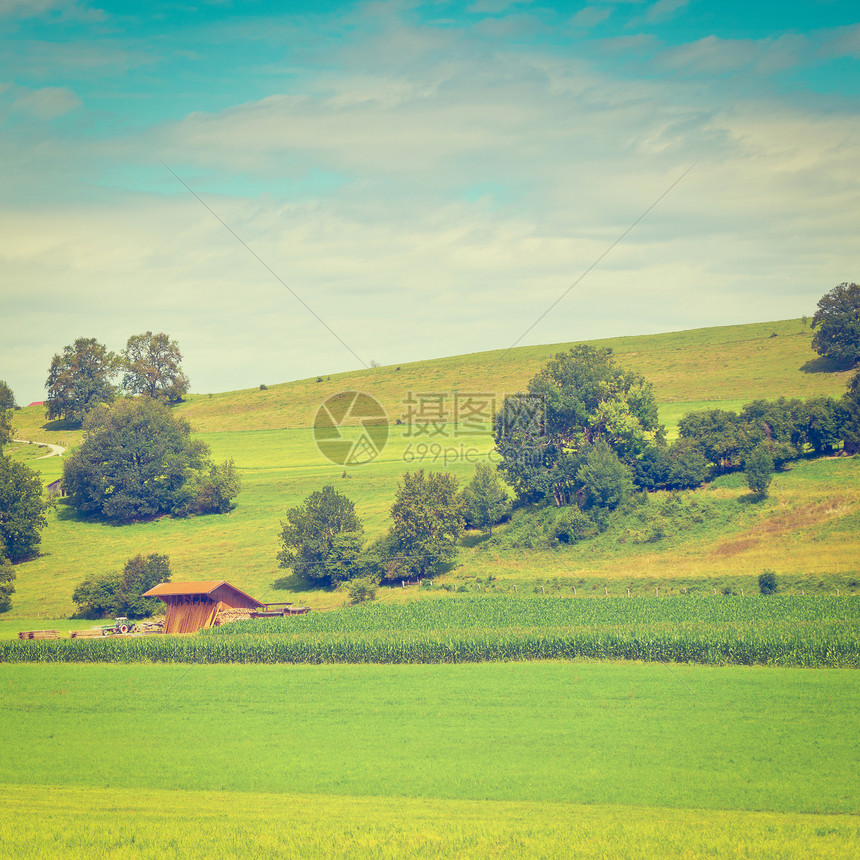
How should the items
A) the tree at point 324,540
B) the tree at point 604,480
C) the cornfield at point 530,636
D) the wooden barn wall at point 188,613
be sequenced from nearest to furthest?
1. the cornfield at point 530,636
2. the wooden barn wall at point 188,613
3. the tree at point 324,540
4. the tree at point 604,480

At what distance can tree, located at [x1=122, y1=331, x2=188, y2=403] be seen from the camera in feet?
467

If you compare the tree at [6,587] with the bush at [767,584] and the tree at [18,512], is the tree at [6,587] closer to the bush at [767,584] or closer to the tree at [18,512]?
the tree at [18,512]

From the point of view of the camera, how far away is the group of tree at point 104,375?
13550 centimetres

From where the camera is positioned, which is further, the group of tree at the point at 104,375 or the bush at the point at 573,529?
the group of tree at the point at 104,375

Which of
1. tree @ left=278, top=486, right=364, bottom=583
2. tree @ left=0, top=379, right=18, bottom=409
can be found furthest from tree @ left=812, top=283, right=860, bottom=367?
tree @ left=0, top=379, right=18, bottom=409

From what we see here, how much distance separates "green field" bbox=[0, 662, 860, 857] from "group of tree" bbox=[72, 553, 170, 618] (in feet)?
75.0

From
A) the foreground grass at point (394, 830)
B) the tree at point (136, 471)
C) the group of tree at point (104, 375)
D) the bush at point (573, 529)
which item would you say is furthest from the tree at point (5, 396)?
the foreground grass at point (394, 830)

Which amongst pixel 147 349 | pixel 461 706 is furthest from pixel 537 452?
pixel 147 349

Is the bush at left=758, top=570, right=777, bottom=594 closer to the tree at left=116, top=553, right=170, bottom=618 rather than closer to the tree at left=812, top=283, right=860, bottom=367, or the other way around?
the tree at left=116, top=553, right=170, bottom=618

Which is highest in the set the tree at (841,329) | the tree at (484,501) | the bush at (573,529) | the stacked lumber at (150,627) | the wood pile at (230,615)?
the tree at (841,329)

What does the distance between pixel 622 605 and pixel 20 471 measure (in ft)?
179

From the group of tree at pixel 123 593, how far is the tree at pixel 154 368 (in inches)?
3320

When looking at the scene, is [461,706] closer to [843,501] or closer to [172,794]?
[172,794]

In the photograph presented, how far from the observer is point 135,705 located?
3394 centimetres
